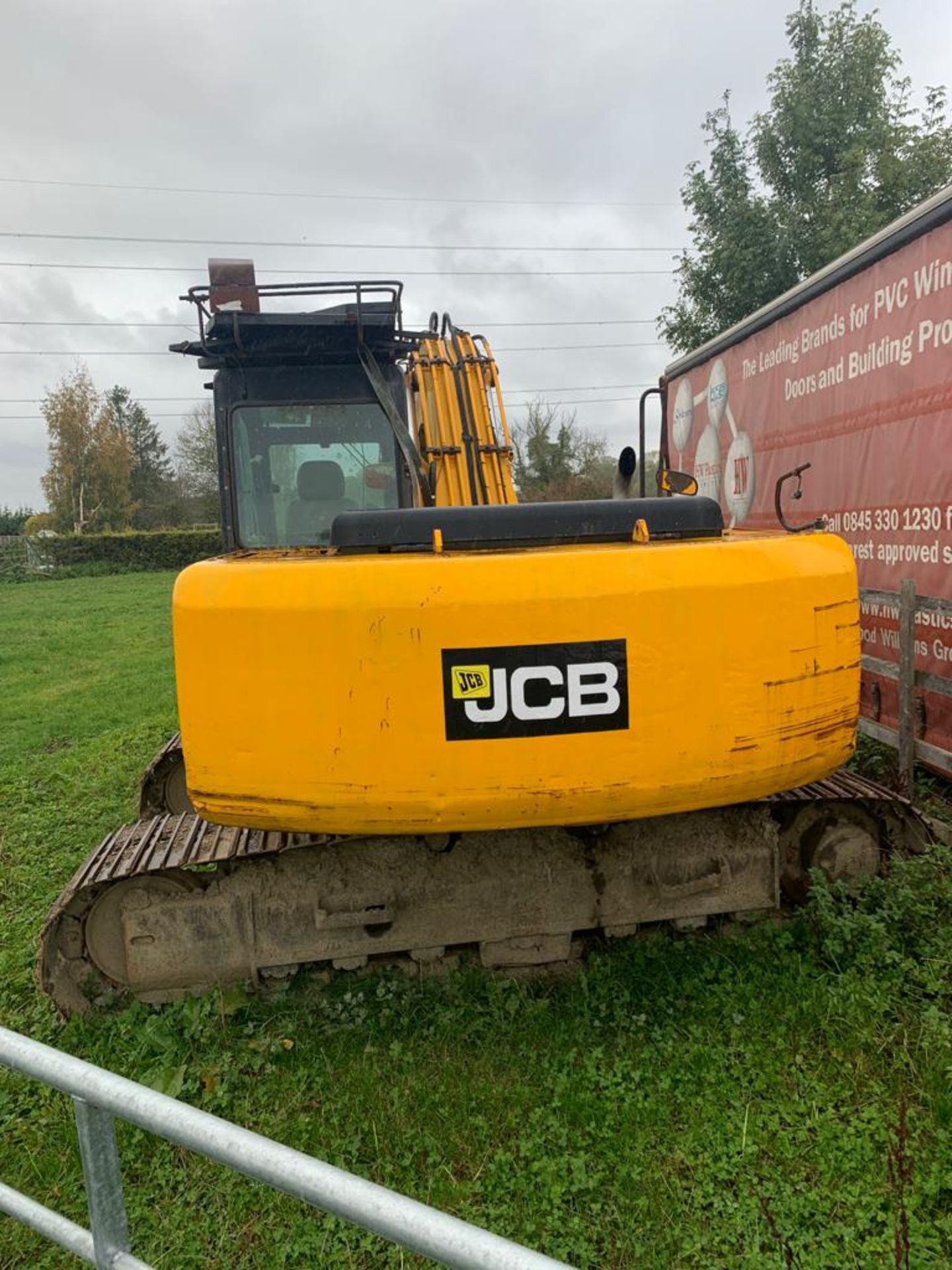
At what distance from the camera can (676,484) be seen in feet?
13.5

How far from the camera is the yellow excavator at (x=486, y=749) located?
7.72 ft

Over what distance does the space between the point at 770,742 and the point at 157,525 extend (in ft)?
152

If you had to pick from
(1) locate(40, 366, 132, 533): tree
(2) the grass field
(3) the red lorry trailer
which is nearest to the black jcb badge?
(2) the grass field

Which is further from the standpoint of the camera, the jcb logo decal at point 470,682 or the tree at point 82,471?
the tree at point 82,471

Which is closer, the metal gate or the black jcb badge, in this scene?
the metal gate

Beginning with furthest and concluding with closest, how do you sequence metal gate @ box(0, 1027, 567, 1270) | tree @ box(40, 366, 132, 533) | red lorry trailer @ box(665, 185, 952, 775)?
1. tree @ box(40, 366, 132, 533)
2. red lorry trailer @ box(665, 185, 952, 775)
3. metal gate @ box(0, 1027, 567, 1270)

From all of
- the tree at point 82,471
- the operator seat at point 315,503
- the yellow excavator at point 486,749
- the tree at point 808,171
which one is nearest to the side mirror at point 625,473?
the yellow excavator at point 486,749

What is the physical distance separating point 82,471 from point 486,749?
139 feet

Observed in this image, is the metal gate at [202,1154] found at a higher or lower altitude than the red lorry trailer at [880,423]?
lower

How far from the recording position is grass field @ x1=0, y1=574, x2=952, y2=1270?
2.12 metres

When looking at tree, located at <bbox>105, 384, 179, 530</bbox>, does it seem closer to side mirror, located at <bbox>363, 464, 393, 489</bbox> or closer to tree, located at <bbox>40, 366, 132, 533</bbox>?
tree, located at <bbox>40, 366, 132, 533</bbox>

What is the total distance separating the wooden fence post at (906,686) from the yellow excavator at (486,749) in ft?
4.28

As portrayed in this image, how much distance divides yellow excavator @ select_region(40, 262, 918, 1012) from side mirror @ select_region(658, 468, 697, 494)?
108 centimetres

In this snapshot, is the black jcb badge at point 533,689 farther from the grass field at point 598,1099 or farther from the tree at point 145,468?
the tree at point 145,468
